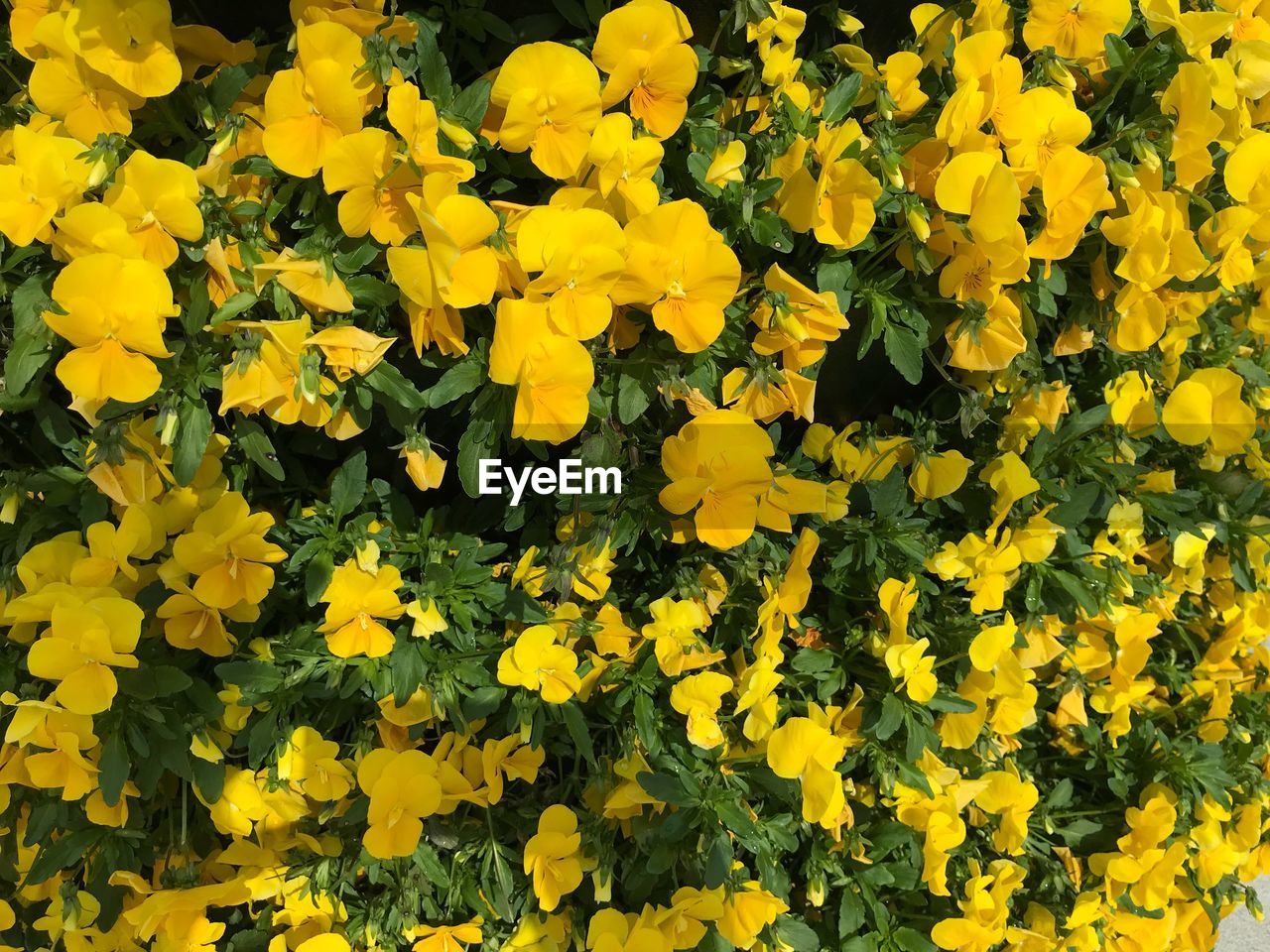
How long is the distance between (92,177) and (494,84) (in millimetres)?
468

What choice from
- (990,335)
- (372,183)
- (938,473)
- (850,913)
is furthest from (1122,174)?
(850,913)

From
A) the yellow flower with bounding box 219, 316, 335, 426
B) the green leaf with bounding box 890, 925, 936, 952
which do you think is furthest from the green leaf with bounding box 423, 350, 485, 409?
the green leaf with bounding box 890, 925, 936, 952

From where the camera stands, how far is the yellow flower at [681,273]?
1.13 m

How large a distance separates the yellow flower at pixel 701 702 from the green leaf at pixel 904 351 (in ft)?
1.67

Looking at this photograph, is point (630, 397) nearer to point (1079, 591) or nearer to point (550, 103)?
point (550, 103)

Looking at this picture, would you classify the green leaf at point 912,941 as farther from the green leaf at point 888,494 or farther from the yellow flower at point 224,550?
the yellow flower at point 224,550

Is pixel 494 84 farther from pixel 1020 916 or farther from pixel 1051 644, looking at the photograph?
pixel 1020 916

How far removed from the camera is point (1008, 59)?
1227 millimetres

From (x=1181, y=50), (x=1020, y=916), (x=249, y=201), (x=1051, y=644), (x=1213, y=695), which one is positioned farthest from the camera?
(x=1213, y=695)

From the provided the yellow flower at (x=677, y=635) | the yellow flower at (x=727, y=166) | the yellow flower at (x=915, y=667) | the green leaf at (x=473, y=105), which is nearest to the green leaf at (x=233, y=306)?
the green leaf at (x=473, y=105)

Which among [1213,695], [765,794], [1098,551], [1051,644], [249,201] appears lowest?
[1213,695]

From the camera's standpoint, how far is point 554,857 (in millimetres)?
1461

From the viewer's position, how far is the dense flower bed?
3.69ft

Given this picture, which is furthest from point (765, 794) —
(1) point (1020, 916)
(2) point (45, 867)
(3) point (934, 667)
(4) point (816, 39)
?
(4) point (816, 39)
